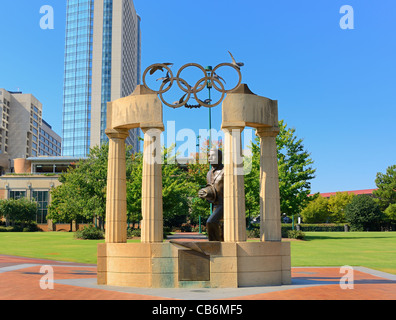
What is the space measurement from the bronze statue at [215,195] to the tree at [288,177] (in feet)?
99.6

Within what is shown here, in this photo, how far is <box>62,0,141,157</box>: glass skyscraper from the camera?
139 metres

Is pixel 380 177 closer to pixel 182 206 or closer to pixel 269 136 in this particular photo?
pixel 182 206

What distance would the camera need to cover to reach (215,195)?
1537 centimetres

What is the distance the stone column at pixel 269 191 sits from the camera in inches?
615

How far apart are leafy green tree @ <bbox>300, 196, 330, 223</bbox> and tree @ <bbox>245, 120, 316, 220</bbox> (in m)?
55.8

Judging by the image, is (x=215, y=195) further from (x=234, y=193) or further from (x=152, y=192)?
(x=152, y=192)

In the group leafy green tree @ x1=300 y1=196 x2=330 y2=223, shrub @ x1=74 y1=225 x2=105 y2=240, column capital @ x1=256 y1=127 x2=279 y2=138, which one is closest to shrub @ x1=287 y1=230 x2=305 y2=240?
shrub @ x1=74 y1=225 x2=105 y2=240

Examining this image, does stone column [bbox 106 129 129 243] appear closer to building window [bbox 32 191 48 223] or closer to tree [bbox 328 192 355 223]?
building window [bbox 32 191 48 223]

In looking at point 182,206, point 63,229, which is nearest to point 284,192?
point 182,206

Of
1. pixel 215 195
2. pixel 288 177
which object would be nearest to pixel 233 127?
pixel 215 195

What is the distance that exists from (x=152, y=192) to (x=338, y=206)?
3961 inches
